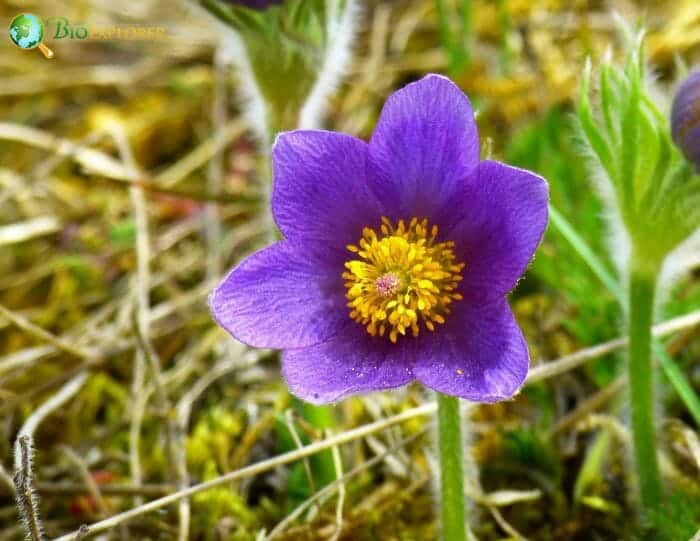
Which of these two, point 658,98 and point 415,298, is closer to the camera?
point 415,298

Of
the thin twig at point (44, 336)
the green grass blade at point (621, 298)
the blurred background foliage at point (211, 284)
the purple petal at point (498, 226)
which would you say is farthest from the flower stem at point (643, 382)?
the thin twig at point (44, 336)

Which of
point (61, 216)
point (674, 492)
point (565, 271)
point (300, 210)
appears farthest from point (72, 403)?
point (674, 492)

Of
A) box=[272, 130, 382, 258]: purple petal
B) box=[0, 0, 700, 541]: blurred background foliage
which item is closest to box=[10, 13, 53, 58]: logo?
box=[0, 0, 700, 541]: blurred background foliage

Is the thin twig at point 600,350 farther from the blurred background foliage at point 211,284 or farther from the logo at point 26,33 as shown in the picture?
the logo at point 26,33

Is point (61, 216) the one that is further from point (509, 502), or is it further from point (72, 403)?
point (509, 502)

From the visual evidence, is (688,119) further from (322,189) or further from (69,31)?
(69,31)

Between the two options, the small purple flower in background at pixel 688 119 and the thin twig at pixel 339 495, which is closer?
the small purple flower in background at pixel 688 119
